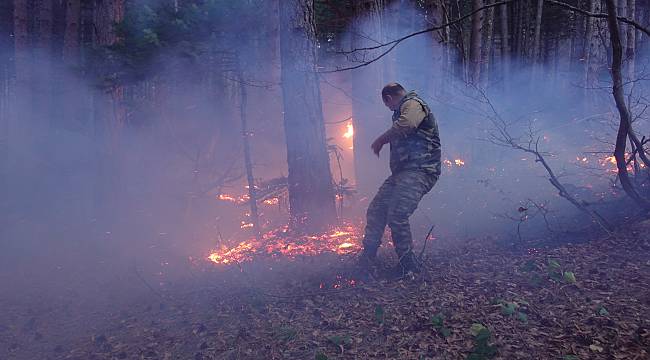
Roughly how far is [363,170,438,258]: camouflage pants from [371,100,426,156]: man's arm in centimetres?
48

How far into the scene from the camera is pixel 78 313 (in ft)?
17.4

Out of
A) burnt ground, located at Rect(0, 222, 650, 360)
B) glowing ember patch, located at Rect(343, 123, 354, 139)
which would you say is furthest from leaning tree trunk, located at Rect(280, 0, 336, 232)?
glowing ember patch, located at Rect(343, 123, 354, 139)

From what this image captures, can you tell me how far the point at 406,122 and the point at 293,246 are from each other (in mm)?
2991

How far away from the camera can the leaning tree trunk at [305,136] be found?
7.07m

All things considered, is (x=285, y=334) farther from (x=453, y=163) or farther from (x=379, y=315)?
(x=453, y=163)

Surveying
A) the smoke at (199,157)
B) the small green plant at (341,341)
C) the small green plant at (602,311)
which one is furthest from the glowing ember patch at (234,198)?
the small green plant at (602,311)

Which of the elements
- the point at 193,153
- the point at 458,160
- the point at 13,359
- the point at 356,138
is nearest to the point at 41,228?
the point at 193,153

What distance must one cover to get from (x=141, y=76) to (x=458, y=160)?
7.02m

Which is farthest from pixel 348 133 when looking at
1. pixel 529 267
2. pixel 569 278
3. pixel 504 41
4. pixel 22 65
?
pixel 569 278

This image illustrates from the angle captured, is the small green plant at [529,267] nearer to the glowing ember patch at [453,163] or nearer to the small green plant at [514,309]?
the small green plant at [514,309]

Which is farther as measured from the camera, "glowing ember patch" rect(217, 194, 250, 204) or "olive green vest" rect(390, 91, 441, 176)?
"glowing ember patch" rect(217, 194, 250, 204)

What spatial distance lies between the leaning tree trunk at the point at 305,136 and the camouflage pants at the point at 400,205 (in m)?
2.19

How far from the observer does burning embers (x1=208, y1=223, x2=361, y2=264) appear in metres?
6.58

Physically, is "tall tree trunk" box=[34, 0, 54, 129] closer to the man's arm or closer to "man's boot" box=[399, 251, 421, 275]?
the man's arm
